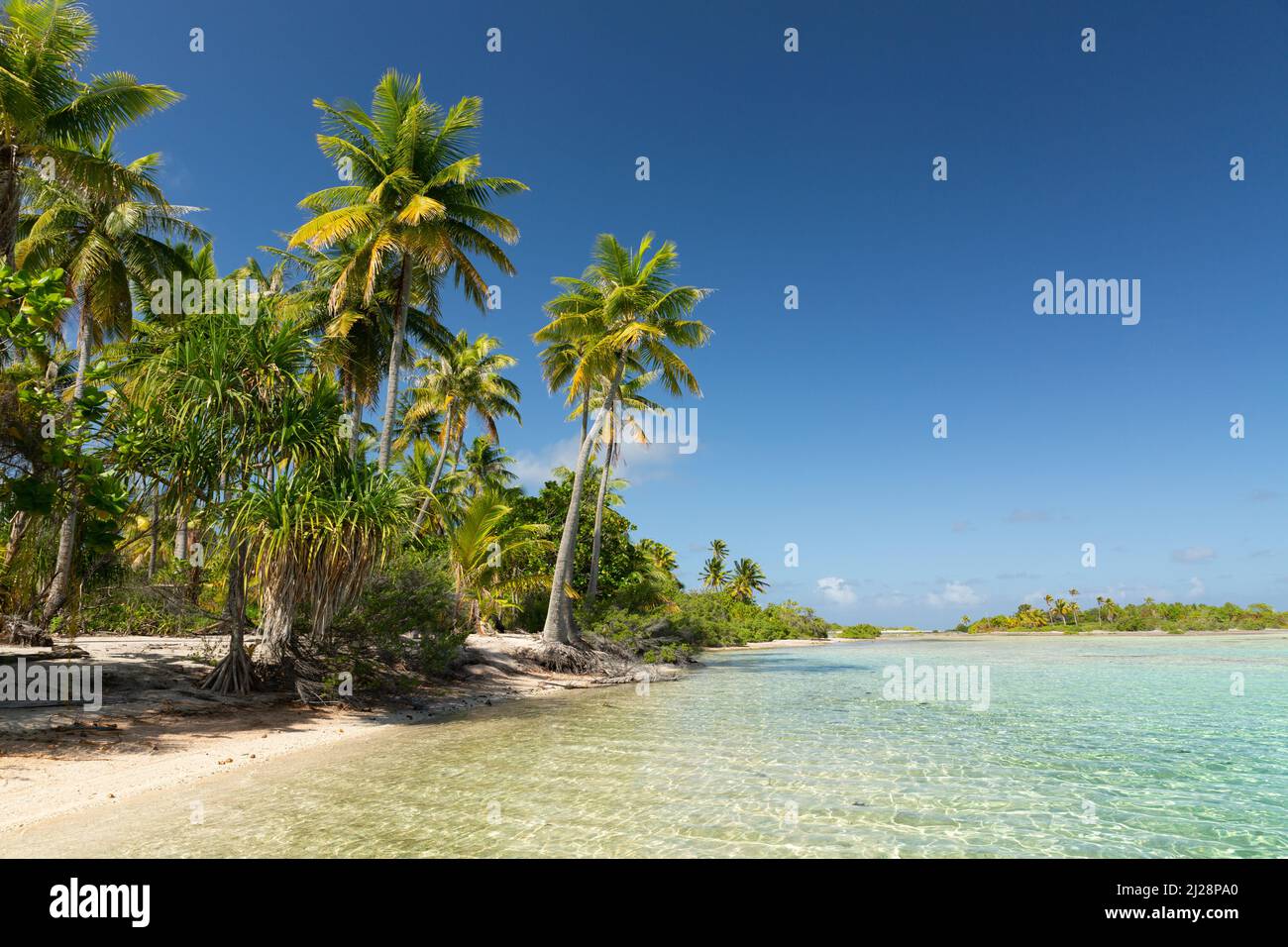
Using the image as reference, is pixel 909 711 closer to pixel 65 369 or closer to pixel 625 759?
pixel 625 759

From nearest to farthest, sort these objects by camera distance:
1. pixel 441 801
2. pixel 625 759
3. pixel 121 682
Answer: pixel 441 801
pixel 625 759
pixel 121 682

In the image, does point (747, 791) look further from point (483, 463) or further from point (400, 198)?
point (483, 463)

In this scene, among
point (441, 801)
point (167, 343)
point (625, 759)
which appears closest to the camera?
point (441, 801)

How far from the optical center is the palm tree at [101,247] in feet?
65.2

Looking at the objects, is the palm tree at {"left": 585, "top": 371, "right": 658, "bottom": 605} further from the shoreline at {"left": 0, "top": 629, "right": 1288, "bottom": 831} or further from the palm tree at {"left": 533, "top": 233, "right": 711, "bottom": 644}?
the shoreline at {"left": 0, "top": 629, "right": 1288, "bottom": 831}

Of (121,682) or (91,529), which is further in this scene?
(121,682)

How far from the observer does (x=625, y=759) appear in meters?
10.0

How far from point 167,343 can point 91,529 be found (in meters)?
4.13

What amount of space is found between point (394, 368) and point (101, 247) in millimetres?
9977

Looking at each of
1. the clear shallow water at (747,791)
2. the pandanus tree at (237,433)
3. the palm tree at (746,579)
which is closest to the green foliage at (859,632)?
the palm tree at (746,579)

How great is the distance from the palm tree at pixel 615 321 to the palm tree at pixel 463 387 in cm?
1061

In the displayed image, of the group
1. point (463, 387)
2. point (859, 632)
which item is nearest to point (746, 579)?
point (859, 632)

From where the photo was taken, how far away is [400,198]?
20188mm
